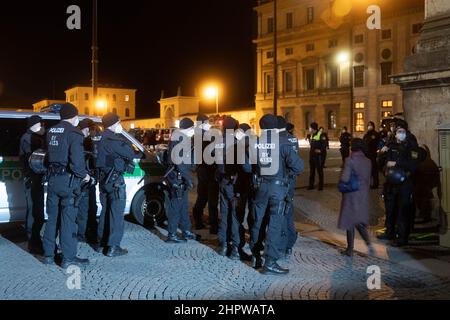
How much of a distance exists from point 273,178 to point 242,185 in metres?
Result: 1.01

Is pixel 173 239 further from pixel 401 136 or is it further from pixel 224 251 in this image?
pixel 401 136

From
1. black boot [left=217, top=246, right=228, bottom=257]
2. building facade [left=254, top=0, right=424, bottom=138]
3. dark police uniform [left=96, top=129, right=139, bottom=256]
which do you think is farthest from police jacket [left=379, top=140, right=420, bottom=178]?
building facade [left=254, top=0, right=424, bottom=138]

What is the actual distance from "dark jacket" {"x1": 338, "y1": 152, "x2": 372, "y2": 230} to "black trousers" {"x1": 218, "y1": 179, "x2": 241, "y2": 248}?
1466 mm

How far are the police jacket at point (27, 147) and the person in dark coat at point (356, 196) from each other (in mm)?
4377

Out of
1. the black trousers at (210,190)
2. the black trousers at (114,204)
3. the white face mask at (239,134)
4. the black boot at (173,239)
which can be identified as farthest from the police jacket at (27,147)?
the white face mask at (239,134)

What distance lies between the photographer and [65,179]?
654 centimetres

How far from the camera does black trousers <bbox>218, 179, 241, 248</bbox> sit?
23.3 feet

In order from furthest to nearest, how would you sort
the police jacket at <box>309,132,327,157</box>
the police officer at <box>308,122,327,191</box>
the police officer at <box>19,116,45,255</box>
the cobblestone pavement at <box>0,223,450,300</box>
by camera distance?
the police jacket at <box>309,132,327,157</box>, the police officer at <box>308,122,327,191</box>, the police officer at <box>19,116,45,255</box>, the cobblestone pavement at <box>0,223,450,300</box>

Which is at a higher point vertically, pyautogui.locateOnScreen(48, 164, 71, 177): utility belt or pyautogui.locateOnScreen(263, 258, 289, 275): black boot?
pyautogui.locateOnScreen(48, 164, 71, 177): utility belt

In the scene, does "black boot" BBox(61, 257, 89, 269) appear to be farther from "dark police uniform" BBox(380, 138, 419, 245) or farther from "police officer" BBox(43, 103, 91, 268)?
"dark police uniform" BBox(380, 138, 419, 245)

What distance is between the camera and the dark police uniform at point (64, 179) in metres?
6.46

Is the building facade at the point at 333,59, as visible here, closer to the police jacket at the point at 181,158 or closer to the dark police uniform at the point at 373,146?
the dark police uniform at the point at 373,146

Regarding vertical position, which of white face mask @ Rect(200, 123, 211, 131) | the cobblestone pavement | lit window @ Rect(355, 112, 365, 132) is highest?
lit window @ Rect(355, 112, 365, 132)

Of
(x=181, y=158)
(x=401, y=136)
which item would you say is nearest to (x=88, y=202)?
(x=181, y=158)
